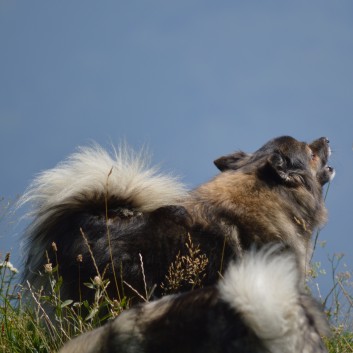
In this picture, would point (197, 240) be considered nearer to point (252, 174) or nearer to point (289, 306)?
point (252, 174)

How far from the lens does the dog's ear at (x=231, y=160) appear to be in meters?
7.44

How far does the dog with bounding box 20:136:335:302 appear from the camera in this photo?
5.68 meters

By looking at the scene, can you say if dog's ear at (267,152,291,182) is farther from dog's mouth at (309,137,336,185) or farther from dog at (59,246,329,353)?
dog at (59,246,329,353)

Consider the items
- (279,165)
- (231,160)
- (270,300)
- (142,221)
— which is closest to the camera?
(270,300)

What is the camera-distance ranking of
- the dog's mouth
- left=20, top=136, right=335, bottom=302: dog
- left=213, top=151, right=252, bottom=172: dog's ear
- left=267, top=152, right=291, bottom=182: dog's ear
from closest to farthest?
left=20, top=136, right=335, bottom=302: dog, left=267, top=152, right=291, bottom=182: dog's ear, the dog's mouth, left=213, top=151, right=252, bottom=172: dog's ear

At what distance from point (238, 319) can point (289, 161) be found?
438cm

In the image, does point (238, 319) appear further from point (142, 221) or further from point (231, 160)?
point (231, 160)

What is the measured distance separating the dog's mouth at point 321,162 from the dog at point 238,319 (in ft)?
14.0

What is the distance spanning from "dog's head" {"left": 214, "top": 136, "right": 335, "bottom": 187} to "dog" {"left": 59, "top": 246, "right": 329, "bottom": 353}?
3881 millimetres

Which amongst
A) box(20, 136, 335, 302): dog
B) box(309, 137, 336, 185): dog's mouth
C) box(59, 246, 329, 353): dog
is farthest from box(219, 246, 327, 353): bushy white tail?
box(309, 137, 336, 185): dog's mouth

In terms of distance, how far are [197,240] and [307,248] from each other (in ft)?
4.51

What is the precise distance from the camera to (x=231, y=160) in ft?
24.8

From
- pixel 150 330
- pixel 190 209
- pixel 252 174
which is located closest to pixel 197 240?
pixel 190 209

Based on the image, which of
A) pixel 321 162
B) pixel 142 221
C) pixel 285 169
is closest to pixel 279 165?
pixel 285 169
